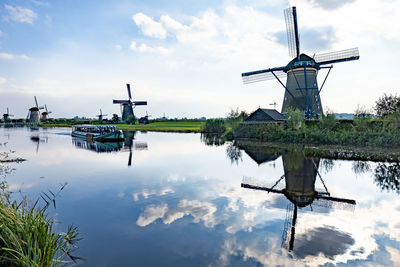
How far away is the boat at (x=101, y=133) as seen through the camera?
3574 centimetres

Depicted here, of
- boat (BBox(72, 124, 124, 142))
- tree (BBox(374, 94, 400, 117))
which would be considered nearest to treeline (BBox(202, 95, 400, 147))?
tree (BBox(374, 94, 400, 117))

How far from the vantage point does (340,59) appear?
3347 centimetres

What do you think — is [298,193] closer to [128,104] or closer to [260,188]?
[260,188]

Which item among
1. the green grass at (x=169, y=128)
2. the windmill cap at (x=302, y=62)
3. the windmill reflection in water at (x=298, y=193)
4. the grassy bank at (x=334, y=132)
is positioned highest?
the windmill cap at (x=302, y=62)

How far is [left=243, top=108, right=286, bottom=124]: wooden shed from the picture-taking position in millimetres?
36500

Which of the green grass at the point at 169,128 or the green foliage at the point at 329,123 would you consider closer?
the green foliage at the point at 329,123

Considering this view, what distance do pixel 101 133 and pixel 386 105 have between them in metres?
40.8

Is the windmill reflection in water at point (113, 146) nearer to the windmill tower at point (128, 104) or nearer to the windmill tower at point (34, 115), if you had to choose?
the windmill tower at point (128, 104)

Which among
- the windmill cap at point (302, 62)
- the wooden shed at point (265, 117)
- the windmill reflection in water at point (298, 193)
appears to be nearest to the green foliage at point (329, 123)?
the wooden shed at point (265, 117)

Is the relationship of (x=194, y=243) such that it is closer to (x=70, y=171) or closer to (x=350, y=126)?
(x=70, y=171)

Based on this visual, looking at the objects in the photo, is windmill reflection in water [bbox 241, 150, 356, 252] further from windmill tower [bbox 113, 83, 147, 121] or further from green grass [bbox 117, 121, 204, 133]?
windmill tower [bbox 113, 83, 147, 121]

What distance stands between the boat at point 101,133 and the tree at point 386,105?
118ft

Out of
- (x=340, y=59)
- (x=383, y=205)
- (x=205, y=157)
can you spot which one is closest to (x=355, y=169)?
(x=383, y=205)

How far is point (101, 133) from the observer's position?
3828 cm
